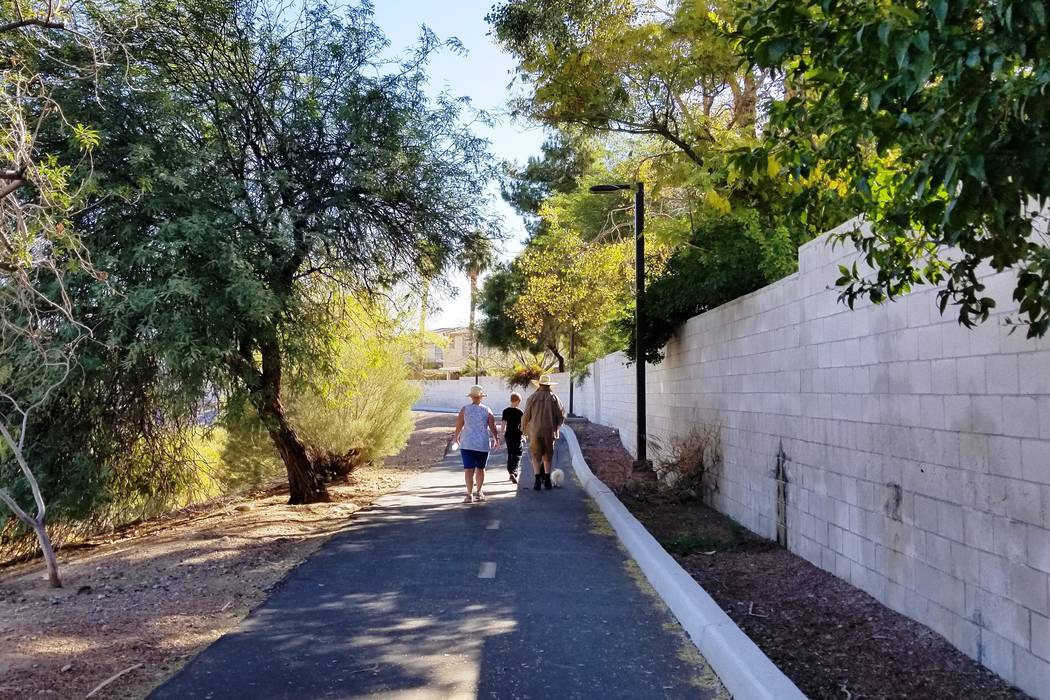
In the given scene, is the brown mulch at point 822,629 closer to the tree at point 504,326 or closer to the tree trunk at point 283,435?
the tree trunk at point 283,435

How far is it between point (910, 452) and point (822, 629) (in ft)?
4.43

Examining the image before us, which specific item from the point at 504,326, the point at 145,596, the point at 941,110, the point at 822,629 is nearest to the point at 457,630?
the point at 822,629

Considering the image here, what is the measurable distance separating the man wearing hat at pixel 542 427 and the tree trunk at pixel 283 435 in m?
3.39

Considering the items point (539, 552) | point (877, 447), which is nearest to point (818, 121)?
point (877, 447)

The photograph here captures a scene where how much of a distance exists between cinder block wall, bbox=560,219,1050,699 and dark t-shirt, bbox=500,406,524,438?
5705 millimetres

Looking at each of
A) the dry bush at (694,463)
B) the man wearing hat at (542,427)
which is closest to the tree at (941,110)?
the dry bush at (694,463)

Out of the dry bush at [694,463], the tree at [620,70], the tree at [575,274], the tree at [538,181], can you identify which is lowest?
the dry bush at [694,463]

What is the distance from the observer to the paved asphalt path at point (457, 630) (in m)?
5.21

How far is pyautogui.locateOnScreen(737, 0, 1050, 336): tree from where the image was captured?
3166 mm

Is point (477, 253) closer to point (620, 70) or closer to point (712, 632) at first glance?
point (620, 70)

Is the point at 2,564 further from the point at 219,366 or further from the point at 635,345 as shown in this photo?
the point at 635,345

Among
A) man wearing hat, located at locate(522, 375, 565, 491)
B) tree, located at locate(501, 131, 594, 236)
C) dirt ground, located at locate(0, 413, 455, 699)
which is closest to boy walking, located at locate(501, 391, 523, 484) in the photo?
man wearing hat, located at locate(522, 375, 565, 491)

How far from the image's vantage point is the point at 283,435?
13125 mm

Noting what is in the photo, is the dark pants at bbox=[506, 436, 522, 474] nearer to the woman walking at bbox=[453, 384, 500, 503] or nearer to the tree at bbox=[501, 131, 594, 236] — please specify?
the woman walking at bbox=[453, 384, 500, 503]
